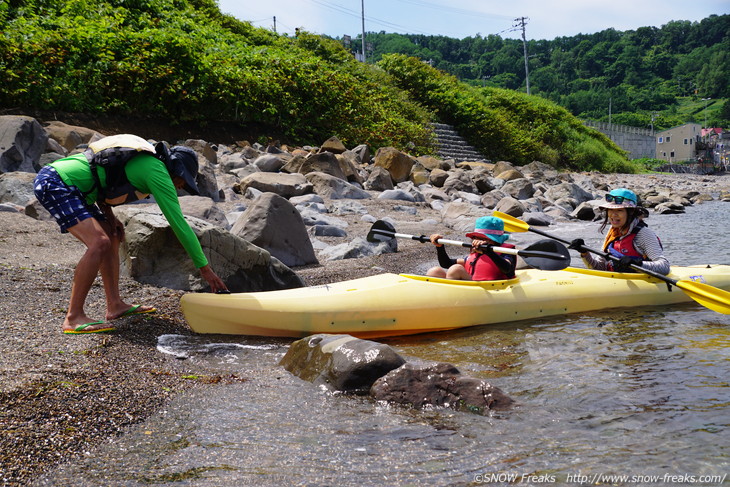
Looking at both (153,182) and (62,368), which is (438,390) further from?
(153,182)

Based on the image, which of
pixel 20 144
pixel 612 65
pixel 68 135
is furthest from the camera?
pixel 612 65

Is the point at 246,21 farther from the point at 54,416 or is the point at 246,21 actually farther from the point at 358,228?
the point at 54,416

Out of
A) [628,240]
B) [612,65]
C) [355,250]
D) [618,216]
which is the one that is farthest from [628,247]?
[612,65]

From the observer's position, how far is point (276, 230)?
20.9 ft

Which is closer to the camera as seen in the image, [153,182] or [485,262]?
[153,182]

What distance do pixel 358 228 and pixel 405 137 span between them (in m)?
9.56

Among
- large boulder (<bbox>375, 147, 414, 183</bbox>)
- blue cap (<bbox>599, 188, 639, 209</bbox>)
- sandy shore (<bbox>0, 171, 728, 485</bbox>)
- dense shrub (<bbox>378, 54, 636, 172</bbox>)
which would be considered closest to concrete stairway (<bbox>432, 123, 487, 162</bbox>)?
dense shrub (<bbox>378, 54, 636, 172</bbox>)

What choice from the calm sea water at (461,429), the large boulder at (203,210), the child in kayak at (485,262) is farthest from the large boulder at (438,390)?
the large boulder at (203,210)

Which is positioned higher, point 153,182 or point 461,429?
point 153,182

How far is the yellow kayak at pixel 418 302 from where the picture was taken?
14.3 ft

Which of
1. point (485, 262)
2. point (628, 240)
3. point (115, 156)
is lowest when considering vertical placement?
point (485, 262)

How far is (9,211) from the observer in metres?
6.55

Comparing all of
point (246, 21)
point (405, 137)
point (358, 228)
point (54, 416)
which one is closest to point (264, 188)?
point (358, 228)

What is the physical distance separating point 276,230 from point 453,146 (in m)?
16.0
